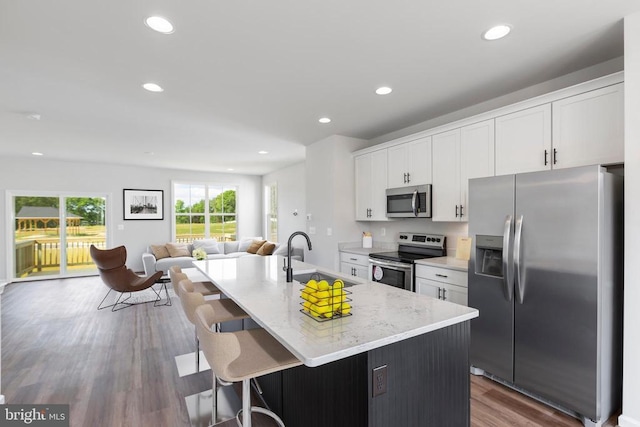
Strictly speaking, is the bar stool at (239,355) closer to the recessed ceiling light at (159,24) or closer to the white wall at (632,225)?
the recessed ceiling light at (159,24)

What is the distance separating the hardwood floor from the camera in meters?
→ 2.13

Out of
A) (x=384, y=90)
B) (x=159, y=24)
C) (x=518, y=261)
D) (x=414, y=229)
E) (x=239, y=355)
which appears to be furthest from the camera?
(x=414, y=229)

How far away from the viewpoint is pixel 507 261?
7.60 feet

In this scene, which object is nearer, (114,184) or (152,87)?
(152,87)

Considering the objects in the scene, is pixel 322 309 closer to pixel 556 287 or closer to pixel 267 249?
pixel 556 287

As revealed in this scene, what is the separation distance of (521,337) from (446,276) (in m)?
0.82

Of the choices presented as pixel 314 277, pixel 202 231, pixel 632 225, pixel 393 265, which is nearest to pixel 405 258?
pixel 393 265

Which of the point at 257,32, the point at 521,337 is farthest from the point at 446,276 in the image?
the point at 257,32

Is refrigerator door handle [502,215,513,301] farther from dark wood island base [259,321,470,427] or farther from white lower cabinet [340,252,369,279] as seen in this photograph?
white lower cabinet [340,252,369,279]

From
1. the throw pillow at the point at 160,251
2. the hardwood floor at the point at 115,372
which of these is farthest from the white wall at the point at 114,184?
the hardwood floor at the point at 115,372

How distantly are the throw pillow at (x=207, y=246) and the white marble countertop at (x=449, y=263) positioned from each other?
5724 millimetres

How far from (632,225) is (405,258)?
1928mm

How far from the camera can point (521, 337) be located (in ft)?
7.56

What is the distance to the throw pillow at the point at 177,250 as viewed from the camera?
7.12 metres
